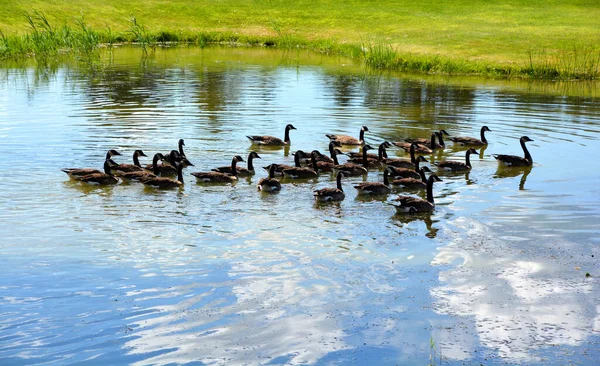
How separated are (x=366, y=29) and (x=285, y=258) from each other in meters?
48.0

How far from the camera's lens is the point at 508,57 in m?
44.9

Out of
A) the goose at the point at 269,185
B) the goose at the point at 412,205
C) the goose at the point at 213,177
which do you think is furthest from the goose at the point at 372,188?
the goose at the point at 213,177


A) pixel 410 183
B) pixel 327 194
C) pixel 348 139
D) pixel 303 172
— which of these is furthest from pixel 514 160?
pixel 327 194

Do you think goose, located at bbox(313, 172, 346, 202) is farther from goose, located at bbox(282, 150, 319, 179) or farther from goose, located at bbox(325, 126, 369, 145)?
goose, located at bbox(325, 126, 369, 145)

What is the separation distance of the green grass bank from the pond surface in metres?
17.4

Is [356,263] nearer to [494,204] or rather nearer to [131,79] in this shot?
[494,204]

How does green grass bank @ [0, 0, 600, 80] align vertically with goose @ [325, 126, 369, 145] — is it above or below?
above

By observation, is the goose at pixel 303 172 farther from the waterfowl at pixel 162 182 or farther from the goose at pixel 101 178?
the goose at pixel 101 178

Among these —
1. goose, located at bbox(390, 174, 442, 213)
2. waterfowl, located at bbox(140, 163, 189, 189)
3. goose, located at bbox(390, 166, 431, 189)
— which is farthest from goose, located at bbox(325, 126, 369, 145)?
goose, located at bbox(390, 174, 442, 213)

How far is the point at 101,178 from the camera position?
19.4 meters

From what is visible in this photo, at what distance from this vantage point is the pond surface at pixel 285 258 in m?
11.3

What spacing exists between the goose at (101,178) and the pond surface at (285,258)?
0.21m

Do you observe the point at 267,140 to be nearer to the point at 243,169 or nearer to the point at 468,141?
the point at 243,169

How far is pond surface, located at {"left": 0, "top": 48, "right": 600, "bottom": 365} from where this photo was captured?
11.3m
